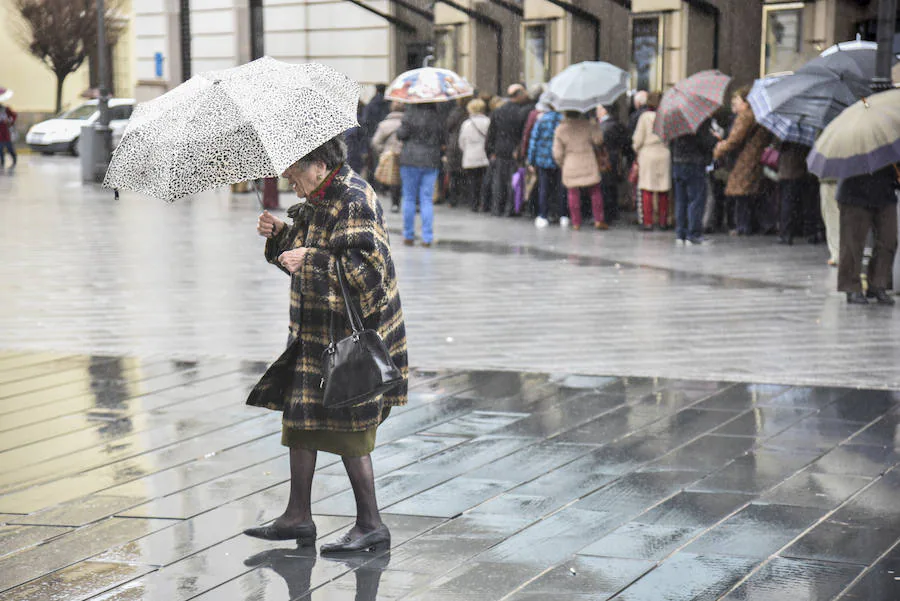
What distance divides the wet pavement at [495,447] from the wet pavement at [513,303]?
46mm

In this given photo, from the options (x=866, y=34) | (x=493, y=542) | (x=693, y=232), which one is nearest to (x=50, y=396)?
(x=493, y=542)

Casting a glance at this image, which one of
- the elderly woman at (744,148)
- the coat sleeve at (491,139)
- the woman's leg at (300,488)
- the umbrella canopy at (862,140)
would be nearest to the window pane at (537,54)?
the coat sleeve at (491,139)

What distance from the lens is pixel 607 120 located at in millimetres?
17703

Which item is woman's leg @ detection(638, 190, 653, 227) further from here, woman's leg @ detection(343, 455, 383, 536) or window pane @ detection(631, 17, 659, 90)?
woman's leg @ detection(343, 455, 383, 536)

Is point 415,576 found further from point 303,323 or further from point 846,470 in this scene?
point 846,470

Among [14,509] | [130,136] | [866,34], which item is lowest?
[14,509]

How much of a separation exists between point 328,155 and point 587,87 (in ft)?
39.7

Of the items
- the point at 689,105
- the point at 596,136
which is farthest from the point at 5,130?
the point at 689,105

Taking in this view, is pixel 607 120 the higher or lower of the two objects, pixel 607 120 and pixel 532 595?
the higher

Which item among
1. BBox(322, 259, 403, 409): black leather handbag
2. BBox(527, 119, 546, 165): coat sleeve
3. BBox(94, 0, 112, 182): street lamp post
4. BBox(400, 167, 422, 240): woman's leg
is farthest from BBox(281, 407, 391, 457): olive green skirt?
BBox(94, 0, 112, 182): street lamp post

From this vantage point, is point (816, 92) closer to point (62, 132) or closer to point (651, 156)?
point (651, 156)

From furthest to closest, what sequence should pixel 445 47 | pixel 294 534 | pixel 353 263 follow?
pixel 445 47
pixel 294 534
pixel 353 263

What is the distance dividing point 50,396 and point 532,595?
3.94m

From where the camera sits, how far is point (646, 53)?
1947 centimetres
